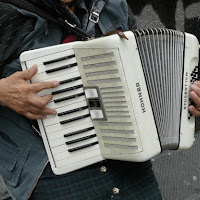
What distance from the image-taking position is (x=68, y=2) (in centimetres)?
144

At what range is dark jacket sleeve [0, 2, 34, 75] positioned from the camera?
1.34 metres

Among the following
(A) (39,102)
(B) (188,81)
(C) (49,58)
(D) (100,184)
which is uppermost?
(C) (49,58)

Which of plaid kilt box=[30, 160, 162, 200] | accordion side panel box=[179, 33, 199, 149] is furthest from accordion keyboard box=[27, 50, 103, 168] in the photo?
accordion side panel box=[179, 33, 199, 149]

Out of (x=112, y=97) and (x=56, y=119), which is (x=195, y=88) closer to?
(x=112, y=97)

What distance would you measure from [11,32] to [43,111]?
370 mm

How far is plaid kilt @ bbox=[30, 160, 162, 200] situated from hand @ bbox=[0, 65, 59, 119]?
341 mm

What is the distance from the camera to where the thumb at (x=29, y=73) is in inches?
49.4

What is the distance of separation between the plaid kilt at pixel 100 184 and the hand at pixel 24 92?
1.12 feet

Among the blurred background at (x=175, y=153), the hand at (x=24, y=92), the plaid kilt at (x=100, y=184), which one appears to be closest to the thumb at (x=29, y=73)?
the hand at (x=24, y=92)

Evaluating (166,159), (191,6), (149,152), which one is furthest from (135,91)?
(191,6)

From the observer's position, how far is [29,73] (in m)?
1.26

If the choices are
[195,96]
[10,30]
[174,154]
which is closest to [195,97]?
[195,96]

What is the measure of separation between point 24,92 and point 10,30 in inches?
11.7

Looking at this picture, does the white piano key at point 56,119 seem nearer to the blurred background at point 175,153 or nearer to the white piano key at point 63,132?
the white piano key at point 63,132
